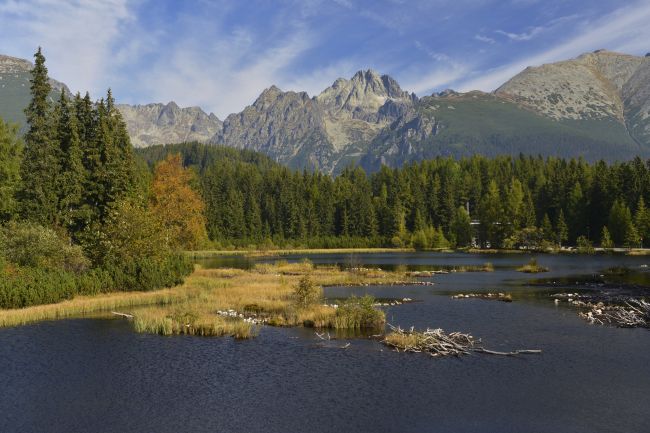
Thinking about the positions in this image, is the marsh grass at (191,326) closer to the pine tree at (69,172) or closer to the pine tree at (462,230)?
the pine tree at (69,172)

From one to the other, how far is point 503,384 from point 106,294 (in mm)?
47280

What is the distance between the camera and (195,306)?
53719 millimetres

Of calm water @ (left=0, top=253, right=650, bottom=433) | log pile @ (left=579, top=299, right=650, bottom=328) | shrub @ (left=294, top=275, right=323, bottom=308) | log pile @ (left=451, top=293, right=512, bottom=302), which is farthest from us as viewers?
log pile @ (left=451, top=293, right=512, bottom=302)

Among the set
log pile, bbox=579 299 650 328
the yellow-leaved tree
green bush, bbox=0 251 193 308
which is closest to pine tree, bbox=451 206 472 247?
the yellow-leaved tree

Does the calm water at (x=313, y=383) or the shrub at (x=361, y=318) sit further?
the shrub at (x=361, y=318)

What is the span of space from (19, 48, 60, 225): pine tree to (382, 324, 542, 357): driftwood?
54298 mm

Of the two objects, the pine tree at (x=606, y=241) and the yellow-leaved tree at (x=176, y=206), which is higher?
the yellow-leaved tree at (x=176, y=206)

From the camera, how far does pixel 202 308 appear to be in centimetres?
5344

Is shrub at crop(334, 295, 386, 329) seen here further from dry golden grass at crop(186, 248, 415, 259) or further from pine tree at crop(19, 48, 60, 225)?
dry golden grass at crop(186, 248, 415, 259)

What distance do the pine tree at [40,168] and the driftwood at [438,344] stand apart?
5430cm

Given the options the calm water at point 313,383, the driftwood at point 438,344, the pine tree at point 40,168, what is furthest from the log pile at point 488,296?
the pine tree at point 40,168

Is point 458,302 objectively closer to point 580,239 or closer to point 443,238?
point 580,239

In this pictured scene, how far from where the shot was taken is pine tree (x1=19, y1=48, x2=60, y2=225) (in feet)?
233

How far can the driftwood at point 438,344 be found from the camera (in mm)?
36500
